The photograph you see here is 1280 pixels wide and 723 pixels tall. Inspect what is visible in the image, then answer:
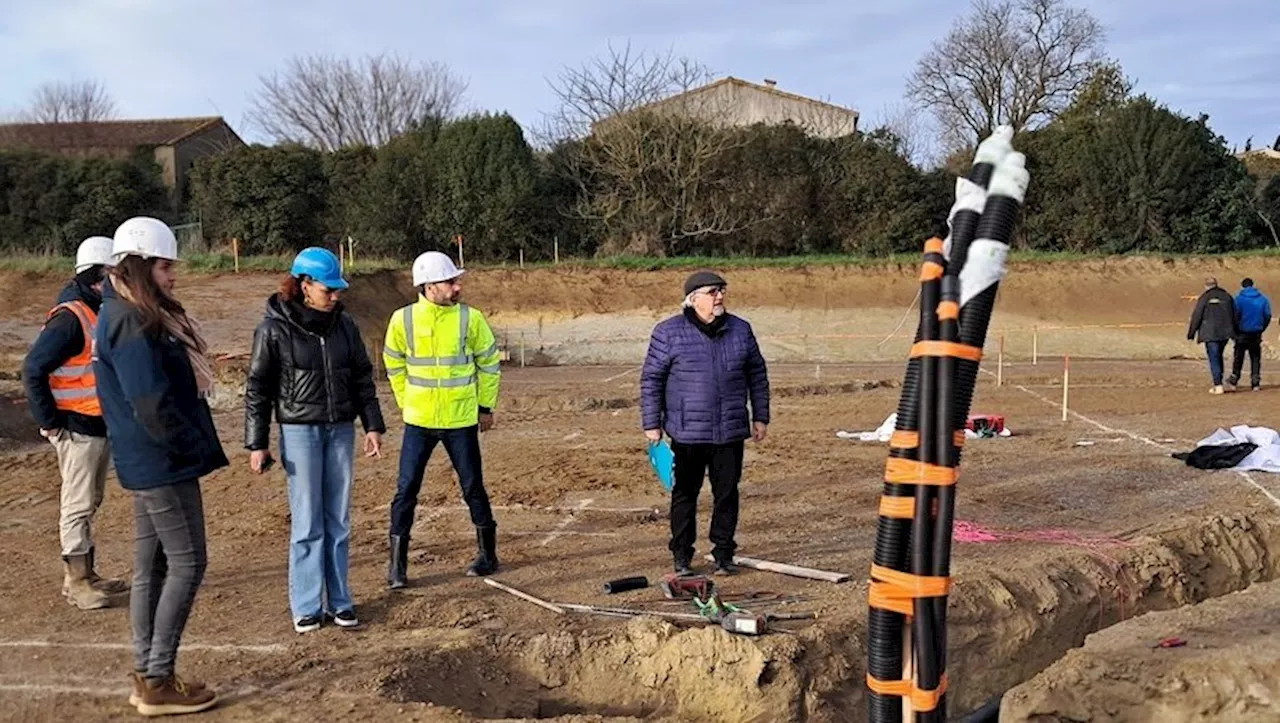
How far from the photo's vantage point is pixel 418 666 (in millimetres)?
5316

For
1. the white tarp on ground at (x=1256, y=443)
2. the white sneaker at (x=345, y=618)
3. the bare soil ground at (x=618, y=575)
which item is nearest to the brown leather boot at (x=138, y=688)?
the bare soil ground at (x=618, y=575)

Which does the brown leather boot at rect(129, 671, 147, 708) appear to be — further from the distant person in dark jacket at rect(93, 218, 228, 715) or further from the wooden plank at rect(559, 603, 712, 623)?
the wooden plank at rect(559, 603, 712, 623)

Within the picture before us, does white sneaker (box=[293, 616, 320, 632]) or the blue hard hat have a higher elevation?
the blue hard hat

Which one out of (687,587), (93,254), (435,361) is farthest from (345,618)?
(93,254)

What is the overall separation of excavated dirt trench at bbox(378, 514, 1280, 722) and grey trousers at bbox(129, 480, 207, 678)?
0.98 metres

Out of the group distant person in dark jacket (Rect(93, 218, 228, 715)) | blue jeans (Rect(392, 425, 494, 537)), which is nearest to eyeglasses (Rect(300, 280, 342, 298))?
distant person in dark jacket (Rect(93, 218, 228, 715))

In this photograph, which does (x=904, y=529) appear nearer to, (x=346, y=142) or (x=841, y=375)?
(x=841, y=375)

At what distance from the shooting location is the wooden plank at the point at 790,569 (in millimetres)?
6828

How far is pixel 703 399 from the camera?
265 inches

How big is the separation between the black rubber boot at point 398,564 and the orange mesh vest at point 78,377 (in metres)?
1.89

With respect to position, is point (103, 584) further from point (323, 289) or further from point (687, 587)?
point (687, 587)

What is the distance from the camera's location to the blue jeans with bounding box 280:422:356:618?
5688mm

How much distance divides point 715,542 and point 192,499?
3.46 m

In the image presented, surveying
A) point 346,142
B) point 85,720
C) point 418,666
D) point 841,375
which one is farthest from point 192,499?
point 346,142
